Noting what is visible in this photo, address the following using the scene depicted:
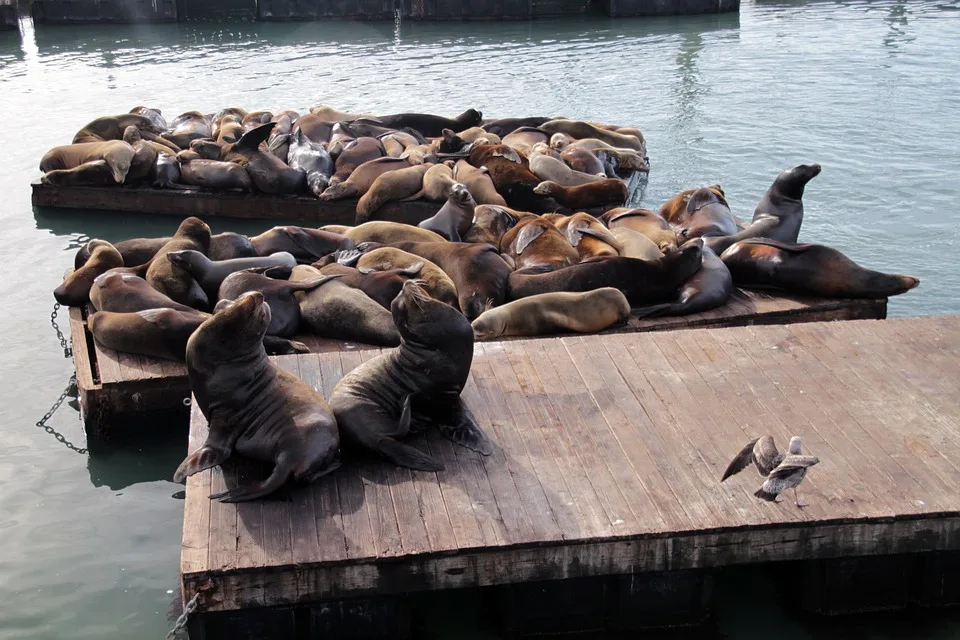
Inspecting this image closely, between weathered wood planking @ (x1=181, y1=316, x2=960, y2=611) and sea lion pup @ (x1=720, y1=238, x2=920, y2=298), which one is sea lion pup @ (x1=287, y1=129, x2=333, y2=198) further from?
weathered wood planking @ (x1=181, y1=316, x2=960, y2=611)

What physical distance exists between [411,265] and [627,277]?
1.38m

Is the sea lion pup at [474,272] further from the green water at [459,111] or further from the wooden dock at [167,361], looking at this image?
the green water at [459,111]

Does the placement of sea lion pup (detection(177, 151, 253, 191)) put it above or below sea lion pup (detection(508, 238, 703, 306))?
above

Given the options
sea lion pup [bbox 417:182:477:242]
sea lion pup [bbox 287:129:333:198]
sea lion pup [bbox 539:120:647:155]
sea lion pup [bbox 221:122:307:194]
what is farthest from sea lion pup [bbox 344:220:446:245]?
sea lion pup [bbox 539:120:647:155]

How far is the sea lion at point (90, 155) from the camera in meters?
10.1

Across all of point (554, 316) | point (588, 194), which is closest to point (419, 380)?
point (554, 316)

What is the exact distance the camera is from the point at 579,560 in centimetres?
380

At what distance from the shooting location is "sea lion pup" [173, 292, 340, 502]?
13.6 ft

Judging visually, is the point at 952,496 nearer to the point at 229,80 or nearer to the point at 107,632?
the point at 107,632

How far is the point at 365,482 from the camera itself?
4.10 meters

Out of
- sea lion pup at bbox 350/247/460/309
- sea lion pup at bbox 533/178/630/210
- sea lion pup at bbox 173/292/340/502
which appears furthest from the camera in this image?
sea lion pup at bbox 533/178/630/210

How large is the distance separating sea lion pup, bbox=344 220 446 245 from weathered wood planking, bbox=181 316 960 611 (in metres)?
2.27

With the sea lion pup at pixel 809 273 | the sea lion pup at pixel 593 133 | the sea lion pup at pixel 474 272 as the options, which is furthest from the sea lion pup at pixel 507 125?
the sea lion pup at pixel 809 273

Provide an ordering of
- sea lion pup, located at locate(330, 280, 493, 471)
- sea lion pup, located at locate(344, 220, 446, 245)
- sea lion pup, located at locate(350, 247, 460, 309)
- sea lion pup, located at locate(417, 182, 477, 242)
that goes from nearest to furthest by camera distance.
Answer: sea lion pup, located at locate(330, 280, 493, 471) < sea lion pup, located at locate(350, 247, 460, 309) < sea lion pup, located at locate(344, 220, 446, 245) < sea lion pup, located at locate(417, 182, 477, 242)
